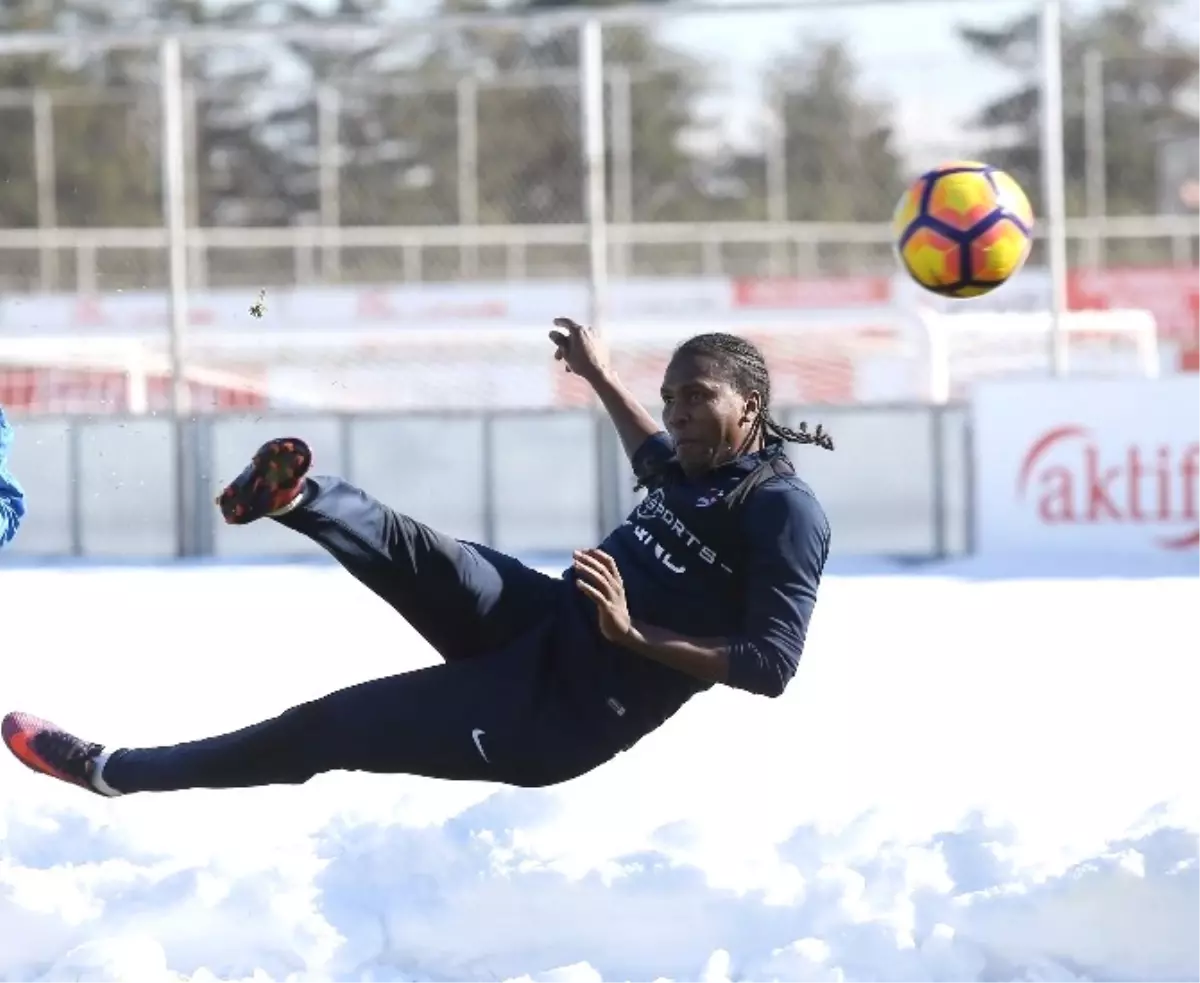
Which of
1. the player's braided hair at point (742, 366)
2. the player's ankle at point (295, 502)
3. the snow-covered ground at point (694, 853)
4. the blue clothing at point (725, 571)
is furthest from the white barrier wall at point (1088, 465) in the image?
the player's ankle at point (295, 502)

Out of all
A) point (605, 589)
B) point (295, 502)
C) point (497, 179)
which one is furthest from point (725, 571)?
point (497, 179)

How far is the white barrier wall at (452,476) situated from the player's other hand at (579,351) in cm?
927

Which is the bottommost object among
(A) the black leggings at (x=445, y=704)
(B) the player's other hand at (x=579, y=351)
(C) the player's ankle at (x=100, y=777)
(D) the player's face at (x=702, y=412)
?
(C) the player's ankle at (x=100, y=777)

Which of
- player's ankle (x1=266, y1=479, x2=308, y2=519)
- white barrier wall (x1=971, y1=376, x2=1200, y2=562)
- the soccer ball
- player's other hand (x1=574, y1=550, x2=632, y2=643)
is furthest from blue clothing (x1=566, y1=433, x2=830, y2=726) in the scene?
white barrier wall (x1=971, y1=376, x2=1200, y2=562)

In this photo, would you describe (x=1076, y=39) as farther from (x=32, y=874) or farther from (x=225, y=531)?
(x=32, y=874)

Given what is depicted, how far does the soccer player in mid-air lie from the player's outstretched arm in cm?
42

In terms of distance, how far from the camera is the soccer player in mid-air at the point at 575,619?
497cm

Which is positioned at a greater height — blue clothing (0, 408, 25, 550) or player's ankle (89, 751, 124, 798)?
blue clothing (0, 408, 25, 550)

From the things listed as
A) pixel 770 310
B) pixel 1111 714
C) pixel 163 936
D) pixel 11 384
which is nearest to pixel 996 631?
pixel 1111 714

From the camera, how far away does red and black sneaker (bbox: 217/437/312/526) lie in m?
4.75

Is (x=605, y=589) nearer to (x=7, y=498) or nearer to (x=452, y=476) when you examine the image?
(x=7, y=498)

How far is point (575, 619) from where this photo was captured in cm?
526

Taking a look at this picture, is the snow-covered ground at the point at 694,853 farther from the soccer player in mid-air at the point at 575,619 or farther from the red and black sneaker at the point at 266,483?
→ the red and black sneaker at the point at 266,483

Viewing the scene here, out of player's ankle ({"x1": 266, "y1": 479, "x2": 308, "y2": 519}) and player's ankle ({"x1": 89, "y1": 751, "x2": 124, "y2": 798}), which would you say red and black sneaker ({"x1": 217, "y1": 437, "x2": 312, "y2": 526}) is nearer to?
player's ankle ({"x1": 266, "y1": 479, "x2": 308, "y2": 519})
